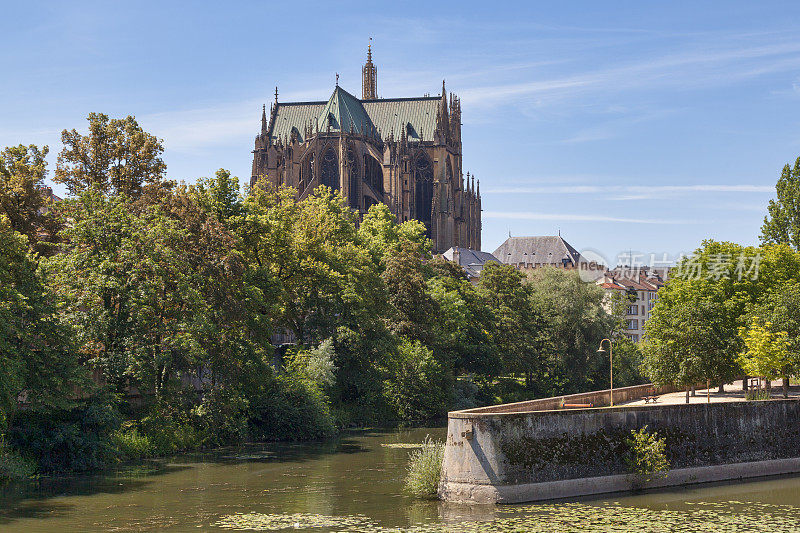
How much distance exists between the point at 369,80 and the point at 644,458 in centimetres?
14648

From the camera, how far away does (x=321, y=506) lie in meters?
28.6

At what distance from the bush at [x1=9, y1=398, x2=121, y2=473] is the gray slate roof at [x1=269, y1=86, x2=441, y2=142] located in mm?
109255

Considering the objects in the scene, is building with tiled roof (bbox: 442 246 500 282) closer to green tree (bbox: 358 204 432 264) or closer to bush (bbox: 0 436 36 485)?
green tree (bbox: 358 204 432 264)

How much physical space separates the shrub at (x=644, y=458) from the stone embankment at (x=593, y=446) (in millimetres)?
232

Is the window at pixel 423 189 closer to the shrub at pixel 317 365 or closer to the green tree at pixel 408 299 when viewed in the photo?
the green tree at pixel 408 299

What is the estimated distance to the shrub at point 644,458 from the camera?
3052cm

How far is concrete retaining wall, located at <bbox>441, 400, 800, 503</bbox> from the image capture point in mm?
27891

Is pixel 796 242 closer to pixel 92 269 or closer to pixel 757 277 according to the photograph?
pixel 757 277

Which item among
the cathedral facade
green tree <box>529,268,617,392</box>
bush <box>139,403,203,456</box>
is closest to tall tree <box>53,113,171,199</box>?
bush <box>139,403,203,456</box>

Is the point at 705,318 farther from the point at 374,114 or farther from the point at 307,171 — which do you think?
the point at 374,114

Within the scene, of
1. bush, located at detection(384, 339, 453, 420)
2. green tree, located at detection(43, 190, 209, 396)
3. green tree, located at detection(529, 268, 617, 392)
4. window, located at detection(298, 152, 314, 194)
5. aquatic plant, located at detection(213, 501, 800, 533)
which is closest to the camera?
aquatic plant, located at detection(213, 501, 800, 533)

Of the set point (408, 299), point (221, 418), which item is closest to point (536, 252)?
point (408, 299)

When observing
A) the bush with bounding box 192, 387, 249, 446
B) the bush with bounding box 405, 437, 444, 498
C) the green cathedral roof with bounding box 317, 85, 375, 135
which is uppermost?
the green cathedral roof with bounding box 317, 85, 375, 135

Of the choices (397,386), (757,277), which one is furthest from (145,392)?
(757,277)
